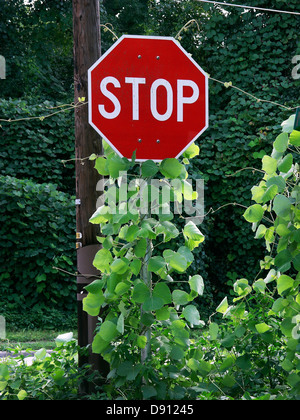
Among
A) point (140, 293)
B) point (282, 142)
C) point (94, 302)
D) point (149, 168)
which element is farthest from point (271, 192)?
point (94, 302)

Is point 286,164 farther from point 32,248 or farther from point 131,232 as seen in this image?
point 32,248

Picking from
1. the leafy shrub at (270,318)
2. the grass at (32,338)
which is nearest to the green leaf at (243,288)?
the leafy shrub at (270,318)

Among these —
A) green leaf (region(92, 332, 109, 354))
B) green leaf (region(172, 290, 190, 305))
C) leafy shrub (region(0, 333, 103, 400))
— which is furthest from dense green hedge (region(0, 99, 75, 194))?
green leaf (region(172, 290, 190, 305))

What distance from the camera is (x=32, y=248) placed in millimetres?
8383

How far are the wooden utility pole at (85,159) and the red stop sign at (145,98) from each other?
0.61 metres

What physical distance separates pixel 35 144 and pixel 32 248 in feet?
6.54

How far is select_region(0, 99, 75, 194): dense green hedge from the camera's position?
9359 mm

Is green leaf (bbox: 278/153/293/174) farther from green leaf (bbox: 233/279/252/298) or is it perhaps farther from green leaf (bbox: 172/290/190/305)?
green leaf (bbox: 172/290/190/305)

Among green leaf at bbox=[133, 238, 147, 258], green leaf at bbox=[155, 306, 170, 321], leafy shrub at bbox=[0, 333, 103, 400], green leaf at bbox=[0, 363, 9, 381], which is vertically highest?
green leaf at bbox=[133, 238, 147, 258]

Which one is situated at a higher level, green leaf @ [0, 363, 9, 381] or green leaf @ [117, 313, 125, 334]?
green leaf @ [117, 313, 125, 334]

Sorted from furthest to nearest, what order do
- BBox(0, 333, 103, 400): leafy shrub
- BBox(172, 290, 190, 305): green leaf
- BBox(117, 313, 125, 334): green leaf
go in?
BBox(0, 333, 103, 400): leafy shrub
BBox(172, 290, 190, 305): green leaf
BBox(117, 313, 125, 334): green leaf

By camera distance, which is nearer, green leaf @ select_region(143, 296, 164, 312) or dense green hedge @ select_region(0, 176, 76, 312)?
green leaf @ select_region(143, 296, 164, 312)

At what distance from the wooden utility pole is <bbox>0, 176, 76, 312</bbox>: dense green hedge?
4523mm

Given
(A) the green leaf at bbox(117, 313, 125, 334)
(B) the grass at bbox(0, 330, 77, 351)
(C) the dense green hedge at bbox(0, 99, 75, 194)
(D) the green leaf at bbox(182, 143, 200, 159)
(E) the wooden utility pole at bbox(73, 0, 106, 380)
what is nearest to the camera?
(A) the green leaf at bbox(117, 313, 125, 334)
